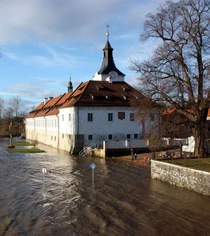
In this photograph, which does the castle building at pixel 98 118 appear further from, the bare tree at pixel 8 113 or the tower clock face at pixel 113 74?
the bare tree at pixel 8 113

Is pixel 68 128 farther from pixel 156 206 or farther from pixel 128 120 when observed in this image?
pixel 156 206

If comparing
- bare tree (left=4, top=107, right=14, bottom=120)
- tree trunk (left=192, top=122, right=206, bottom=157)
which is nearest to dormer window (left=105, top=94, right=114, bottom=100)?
tree trunk (left=192, top=122, right=206, bottom=157)

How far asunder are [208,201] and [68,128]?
2538cm

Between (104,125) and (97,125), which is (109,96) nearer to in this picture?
(104,125)

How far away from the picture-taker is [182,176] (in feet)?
59.0

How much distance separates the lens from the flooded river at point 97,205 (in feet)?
38.5

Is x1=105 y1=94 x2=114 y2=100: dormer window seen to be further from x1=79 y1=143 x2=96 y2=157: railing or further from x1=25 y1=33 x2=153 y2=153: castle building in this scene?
x1=79 y1=143 x2=96 y2=157: railing

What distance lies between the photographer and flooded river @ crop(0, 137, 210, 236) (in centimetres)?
1173

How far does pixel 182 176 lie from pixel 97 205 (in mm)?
5950

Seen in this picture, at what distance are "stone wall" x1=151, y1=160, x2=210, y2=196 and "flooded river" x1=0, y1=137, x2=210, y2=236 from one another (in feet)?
1.48

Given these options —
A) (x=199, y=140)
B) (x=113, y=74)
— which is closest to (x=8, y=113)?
(x=113, y=74)

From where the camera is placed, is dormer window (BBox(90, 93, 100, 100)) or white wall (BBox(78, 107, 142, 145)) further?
dormer window (BBox(90, 93, 100, 100))

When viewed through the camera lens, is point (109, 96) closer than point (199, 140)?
No

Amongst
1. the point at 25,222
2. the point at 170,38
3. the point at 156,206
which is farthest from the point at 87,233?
the point at 170,38
